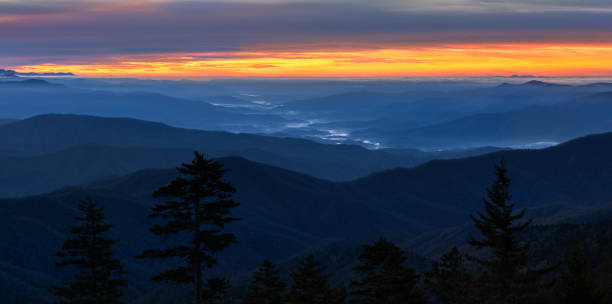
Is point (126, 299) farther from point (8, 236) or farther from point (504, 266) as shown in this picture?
point (504, 266)

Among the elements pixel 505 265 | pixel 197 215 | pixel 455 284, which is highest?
pixel 197 215

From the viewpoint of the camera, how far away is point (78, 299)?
31.1 m

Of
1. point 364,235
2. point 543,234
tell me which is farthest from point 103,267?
point 364,235

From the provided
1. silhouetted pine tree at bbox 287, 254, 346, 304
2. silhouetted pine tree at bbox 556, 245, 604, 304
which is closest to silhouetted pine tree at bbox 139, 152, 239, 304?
silhouetted pine tree at bbox 287, 254, 346, 304

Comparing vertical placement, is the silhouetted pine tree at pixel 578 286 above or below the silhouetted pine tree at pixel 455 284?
above

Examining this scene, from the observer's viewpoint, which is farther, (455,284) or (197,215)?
(455,284)

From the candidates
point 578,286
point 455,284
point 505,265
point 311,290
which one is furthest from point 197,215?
point 578,286

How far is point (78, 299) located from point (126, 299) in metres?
77.1

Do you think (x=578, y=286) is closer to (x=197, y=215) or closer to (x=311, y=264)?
(x=311, y=264)

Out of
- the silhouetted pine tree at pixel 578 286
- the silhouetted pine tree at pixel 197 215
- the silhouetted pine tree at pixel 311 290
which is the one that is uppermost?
the silhouetted pine tree at pixel 197 215

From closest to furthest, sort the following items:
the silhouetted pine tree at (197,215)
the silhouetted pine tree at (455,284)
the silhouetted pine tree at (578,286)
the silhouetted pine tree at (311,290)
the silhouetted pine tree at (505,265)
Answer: the silhouetted pine tree at (578,286), the silhouetted pine tree at (197,215), the silhouetted pine tree at (505,265), the silhouetted pine tree at (455,284), the silhouetted pine tree at (311,290)

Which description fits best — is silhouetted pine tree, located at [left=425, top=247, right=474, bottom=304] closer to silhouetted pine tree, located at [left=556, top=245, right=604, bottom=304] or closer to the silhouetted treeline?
the silhouetted treeline

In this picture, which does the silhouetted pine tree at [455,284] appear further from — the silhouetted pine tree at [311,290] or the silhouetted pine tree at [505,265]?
the silhouetted pine tree at [311,290]

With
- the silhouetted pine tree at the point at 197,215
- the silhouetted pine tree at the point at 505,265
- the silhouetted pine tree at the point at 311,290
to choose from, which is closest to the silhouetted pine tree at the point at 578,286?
the silhouetted pine tree at the point at 505,265
